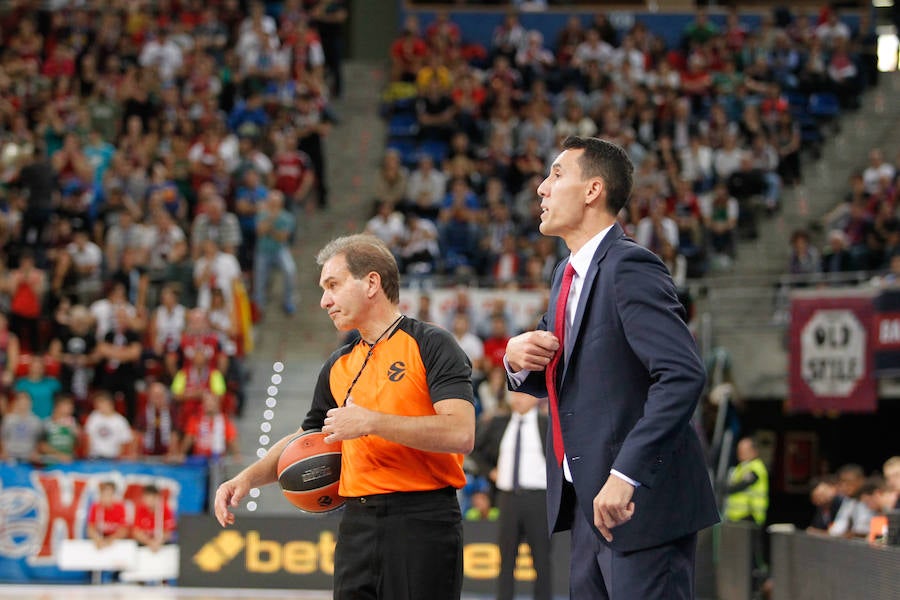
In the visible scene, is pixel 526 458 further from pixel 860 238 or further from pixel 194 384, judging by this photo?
pixel 860 238

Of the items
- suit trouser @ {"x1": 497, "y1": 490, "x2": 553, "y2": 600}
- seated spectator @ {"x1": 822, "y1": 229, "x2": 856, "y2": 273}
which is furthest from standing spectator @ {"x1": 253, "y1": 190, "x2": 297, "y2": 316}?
suit trouser @ {"x1": 497, "y1": 490, "x2": 553, "y2": 600}

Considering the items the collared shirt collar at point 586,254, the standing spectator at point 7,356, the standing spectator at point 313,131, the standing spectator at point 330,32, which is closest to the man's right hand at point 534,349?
the collared shirt collar at point 586,254

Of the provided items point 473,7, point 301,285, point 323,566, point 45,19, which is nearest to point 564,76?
point 473,7

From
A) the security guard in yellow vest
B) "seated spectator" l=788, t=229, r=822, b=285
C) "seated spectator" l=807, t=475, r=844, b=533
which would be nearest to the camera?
"seated spectator" l=807, t=475, r=844, b=533

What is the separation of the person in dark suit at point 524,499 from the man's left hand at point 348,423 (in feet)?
20.9

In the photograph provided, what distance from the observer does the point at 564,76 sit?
23.2m

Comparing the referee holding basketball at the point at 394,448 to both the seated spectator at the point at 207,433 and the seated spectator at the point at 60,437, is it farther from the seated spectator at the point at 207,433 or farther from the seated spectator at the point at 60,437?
the seated spectator at the point at 60,437

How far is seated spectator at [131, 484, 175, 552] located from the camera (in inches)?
607

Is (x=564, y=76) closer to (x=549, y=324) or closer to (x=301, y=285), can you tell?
(x=301, y=285)

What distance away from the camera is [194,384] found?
54.2 feet

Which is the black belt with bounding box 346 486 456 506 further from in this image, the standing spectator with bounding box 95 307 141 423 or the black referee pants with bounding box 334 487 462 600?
the standing spectator with bounding box 95 307 141 423

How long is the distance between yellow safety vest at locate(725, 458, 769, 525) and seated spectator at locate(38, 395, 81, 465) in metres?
7.88

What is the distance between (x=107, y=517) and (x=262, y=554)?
77.2 inches

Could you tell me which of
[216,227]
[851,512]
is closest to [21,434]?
[216,227]
